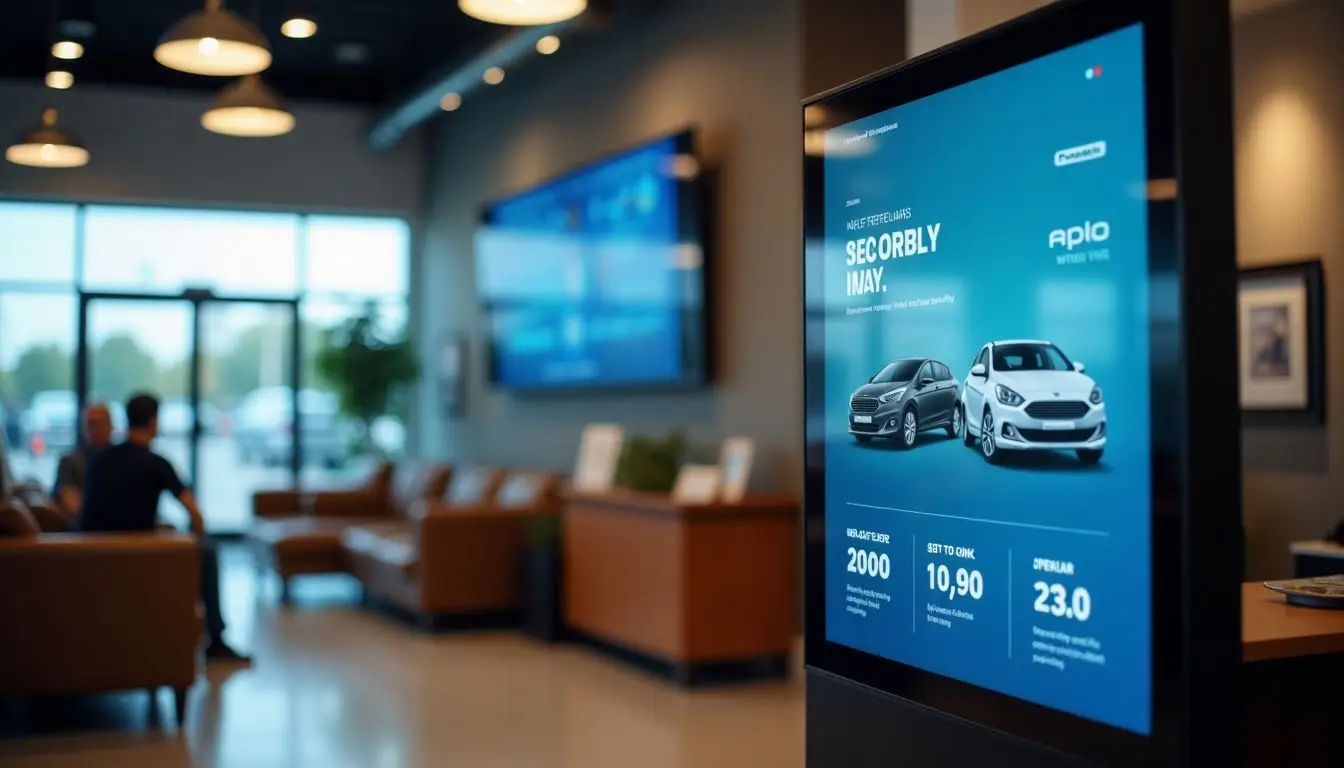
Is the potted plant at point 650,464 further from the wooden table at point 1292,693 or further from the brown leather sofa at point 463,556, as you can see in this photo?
the wooden table at point 1292,693

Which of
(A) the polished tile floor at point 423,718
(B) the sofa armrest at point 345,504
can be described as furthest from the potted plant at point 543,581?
(B) the sofa armrest at point 345,504

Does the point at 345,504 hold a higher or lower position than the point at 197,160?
lower

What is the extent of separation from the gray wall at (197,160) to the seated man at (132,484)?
6.36 metres

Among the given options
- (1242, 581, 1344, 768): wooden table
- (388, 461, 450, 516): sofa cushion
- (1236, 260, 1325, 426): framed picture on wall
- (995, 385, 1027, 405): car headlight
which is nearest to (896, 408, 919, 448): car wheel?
(995, 385, 1027, 405): car headlight

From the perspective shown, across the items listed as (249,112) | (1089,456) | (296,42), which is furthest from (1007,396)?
(296,42)

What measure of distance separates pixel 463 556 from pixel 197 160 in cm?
609

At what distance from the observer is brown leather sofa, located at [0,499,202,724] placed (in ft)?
16.1

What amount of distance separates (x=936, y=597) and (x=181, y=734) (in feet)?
12.0

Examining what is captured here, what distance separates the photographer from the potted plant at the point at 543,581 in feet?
23.0

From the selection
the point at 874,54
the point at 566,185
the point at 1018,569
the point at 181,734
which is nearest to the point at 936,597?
the point at 1018,569

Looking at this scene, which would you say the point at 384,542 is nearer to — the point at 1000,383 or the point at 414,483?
the point at 414,483

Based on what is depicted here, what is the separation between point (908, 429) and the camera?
7.92 ft

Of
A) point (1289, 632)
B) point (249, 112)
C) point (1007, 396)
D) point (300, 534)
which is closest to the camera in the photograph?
point (1007, 396)

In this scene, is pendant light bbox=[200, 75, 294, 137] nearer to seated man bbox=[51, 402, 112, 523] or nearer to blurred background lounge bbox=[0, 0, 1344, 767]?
blurred background lounge bbox=[0, 0, 1344, 767]
